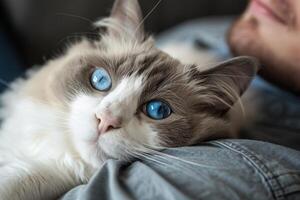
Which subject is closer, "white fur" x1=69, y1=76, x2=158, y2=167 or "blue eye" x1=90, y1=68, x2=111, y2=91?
"white fur" x1=69, y1=76, x2=158, y2=167

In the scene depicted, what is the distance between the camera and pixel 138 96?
3.20ft

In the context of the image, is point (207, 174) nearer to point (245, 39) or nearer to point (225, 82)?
point (225, 82)

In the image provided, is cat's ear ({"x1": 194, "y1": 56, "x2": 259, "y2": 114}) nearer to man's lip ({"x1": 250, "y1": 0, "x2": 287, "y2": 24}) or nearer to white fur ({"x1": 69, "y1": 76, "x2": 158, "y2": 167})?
white fur ({"x1": 69, "y1": 76, "x2": 158, "y2": 167})

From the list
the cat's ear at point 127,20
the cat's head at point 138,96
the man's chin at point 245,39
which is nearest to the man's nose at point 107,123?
the cat's head at point 138,96

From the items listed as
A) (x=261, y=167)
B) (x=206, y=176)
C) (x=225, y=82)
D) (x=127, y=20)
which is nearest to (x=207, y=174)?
(x=206, y=176)

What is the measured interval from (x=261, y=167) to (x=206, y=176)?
11 cm

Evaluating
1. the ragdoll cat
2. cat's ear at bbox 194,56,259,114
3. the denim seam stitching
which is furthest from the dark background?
the denim seam stitching

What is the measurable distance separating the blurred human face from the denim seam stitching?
0.66 metres

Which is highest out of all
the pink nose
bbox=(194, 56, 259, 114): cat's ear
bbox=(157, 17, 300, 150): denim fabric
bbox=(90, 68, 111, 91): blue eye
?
bbox=(90, 68, 111, 91): blue eye

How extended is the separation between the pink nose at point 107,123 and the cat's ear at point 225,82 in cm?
26

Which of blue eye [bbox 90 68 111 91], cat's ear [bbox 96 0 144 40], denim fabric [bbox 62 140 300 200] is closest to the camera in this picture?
denim fabric [bbox 62 140 300 200]

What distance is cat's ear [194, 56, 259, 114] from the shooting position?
103 centimetres

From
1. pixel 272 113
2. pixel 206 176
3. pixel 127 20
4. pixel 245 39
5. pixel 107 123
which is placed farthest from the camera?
pixel 245 39

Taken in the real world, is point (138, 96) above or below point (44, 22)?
below
